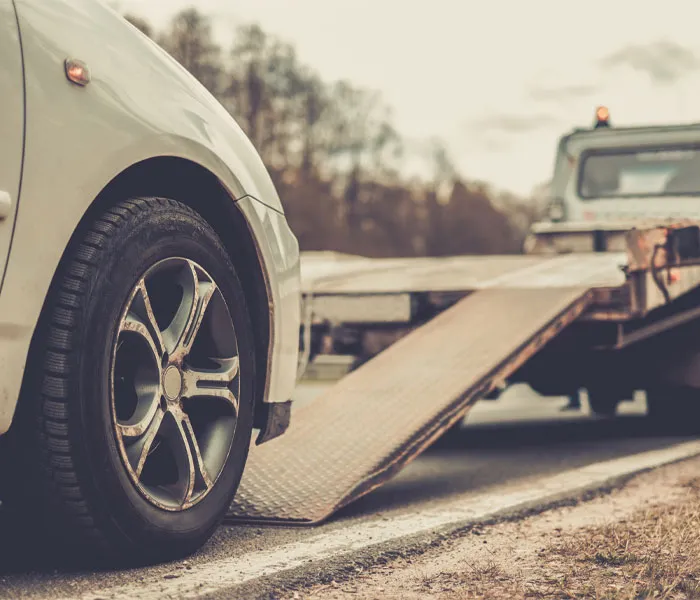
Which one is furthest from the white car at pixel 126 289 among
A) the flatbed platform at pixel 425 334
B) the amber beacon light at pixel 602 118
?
the amber beacon light at pixel 602 118

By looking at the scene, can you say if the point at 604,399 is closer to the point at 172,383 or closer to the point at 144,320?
the point at 172,383

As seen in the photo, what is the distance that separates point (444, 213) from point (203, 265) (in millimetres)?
53203

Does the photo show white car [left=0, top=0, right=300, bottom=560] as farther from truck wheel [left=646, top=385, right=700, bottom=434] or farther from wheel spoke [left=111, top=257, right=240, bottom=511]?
truck wheel [left=646, top=385, right=700, bottom=434]

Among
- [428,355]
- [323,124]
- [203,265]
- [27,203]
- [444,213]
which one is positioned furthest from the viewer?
[444,213]

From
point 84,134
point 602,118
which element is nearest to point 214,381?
point 84,134

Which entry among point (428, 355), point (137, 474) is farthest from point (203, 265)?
point (428, 355)

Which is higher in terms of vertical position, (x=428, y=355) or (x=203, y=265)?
(x=203, y=265)

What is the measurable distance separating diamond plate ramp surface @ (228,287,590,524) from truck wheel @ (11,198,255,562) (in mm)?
569

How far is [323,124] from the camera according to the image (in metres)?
36.6

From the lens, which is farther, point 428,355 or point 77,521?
point 428,355

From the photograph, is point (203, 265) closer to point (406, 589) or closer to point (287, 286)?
point (287, 286)

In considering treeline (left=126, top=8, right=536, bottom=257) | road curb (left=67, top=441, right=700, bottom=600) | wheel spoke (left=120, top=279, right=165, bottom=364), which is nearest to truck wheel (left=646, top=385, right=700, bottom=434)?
road curb (left=67, top=441, right=700, bottom=600)

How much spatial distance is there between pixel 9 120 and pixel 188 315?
0.78 meters

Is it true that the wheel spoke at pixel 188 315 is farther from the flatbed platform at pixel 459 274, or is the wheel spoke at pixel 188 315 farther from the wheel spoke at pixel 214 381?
the flatbed platform at pixel 459 274
